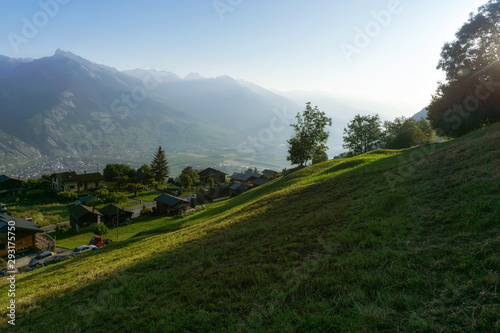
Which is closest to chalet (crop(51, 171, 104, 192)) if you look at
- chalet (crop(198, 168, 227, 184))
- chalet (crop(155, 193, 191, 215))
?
chalet (crop(198, 168, 227, 184))

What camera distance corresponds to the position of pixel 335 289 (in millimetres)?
5027

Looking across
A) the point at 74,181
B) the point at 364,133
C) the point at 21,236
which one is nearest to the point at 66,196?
the point at 74,181

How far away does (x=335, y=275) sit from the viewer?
218 inches

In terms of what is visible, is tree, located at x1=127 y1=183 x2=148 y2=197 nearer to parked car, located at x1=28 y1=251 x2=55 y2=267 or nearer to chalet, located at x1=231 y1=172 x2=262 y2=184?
chalet, located at x1=231 y1=172 x2=262 y2=184

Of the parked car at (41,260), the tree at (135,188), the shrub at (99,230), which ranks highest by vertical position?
the tree at (135,188)

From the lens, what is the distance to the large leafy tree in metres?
25.7

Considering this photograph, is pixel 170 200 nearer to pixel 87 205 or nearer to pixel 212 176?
pixel 87 205

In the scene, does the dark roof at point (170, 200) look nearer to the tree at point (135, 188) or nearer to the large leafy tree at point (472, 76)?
the tree at point (135, 188)

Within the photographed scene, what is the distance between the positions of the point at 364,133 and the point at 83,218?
6453 cm

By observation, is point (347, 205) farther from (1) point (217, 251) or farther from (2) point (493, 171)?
(1) point (217, 251)

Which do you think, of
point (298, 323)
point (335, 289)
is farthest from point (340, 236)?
point (298, 323)

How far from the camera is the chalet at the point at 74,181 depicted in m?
67.2

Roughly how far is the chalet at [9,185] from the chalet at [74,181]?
817 centimetres

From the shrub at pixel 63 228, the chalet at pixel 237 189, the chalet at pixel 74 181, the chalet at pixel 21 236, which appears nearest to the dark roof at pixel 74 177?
the chalet at pixel 74 181
